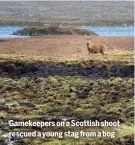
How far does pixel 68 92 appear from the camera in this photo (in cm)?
2302

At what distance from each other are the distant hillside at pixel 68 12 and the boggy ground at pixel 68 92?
72.9 metres

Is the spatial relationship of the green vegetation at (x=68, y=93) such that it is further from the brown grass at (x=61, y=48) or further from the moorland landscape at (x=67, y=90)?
the brown grass at (x=61, y=48)

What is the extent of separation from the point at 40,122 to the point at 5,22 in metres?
76.2

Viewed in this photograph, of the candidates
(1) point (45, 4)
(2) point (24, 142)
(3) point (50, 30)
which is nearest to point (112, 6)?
(1) point (45, 4)

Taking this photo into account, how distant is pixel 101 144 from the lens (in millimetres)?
15164

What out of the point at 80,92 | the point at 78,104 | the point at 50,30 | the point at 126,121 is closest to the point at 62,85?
the point at 80,92

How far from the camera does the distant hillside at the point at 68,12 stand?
106981 millimetres

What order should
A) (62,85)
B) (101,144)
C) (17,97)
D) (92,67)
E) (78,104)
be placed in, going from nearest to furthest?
(101,144), (78,104), (17,97), (62,85), (92,67)

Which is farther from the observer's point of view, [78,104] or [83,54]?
[83,54]

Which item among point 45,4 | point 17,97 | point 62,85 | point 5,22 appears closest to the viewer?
point 17,97

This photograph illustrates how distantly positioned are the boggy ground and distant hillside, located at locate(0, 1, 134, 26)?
7295 centimetres

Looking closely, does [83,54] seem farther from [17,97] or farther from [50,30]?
[50,30]

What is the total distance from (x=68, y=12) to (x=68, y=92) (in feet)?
329

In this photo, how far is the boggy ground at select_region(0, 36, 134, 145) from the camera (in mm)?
17000
